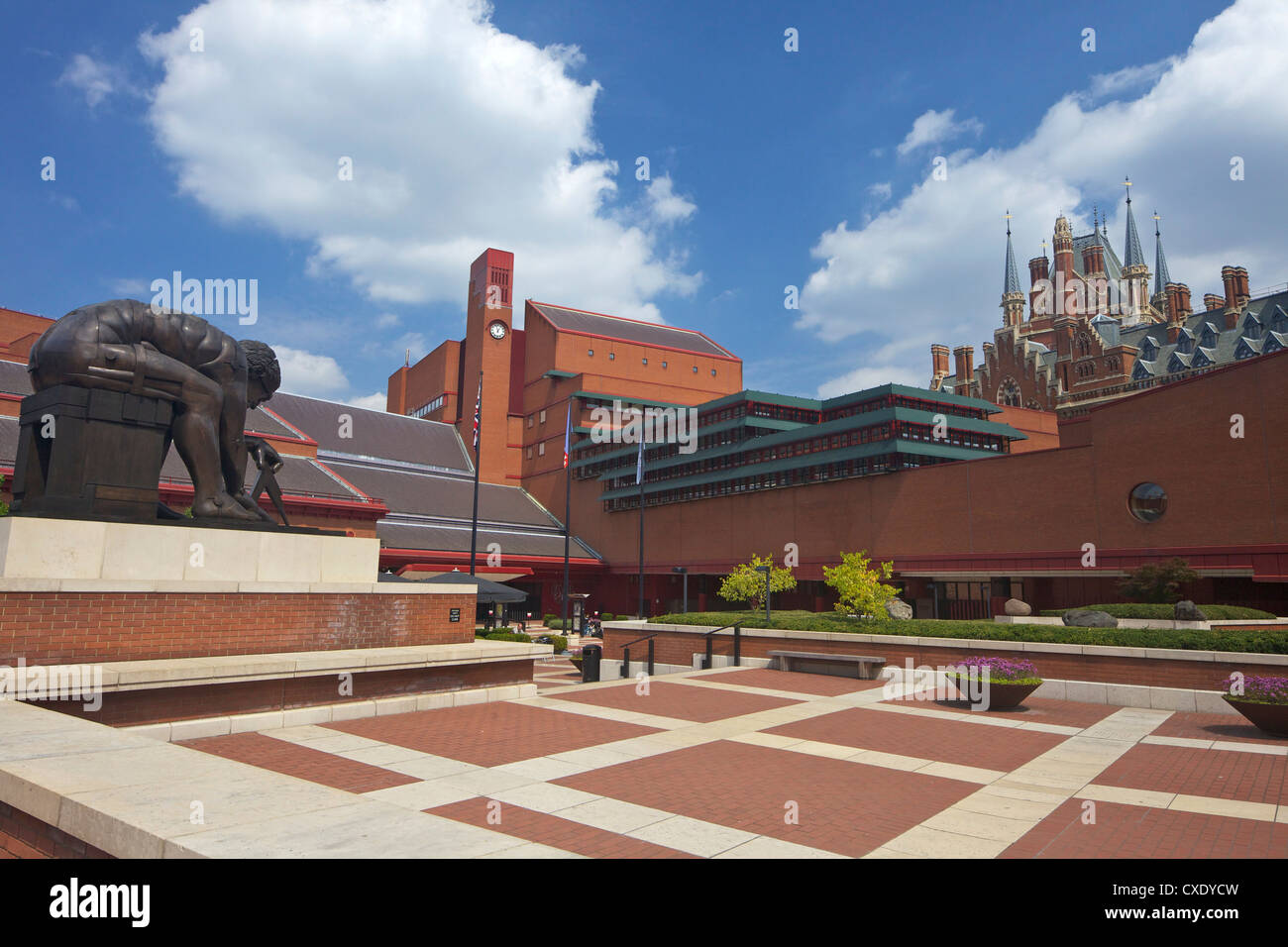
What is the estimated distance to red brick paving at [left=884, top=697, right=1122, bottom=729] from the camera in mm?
13406

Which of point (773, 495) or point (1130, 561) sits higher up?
point (773, 495)

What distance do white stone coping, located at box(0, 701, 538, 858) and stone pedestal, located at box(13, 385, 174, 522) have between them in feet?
18.3

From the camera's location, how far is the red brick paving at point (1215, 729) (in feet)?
38.2

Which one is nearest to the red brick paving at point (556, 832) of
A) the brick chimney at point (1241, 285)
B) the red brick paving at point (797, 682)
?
the red brick paving at point (797, 682)

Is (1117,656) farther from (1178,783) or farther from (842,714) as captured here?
(1178,783)

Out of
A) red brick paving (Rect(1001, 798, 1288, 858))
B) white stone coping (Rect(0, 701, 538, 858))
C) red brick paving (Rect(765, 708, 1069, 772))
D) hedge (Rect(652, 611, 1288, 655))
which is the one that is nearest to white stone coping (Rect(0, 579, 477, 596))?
white stone coping (Rect(0, 701, 538, 858))

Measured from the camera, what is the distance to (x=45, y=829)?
4809 mm

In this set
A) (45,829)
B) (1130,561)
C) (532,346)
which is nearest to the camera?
(45,829)

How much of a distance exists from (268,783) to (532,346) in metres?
70.4

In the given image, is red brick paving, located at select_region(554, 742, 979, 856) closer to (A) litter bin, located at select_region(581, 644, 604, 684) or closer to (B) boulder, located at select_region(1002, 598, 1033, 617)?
(A) litter bin, located at select_region(581, 644, 604, 684)

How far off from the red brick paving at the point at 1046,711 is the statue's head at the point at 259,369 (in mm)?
12871

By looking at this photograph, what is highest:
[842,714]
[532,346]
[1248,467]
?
[532,346]
